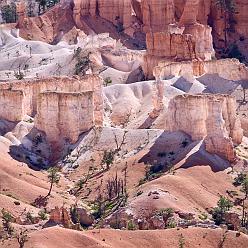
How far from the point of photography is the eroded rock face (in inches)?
3076

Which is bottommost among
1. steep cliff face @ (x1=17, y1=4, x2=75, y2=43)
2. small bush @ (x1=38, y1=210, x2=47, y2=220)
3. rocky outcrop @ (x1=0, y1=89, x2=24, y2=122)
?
steep cliff face @ (x1=17, y1=4, x2=75, y2=43)

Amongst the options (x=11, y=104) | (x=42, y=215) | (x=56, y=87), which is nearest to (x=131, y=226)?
(x=42, y=215)

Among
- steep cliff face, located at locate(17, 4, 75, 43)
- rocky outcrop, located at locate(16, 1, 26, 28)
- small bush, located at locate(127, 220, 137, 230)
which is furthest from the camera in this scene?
rocky outcrop, located at locate(16, 1, 26, 28)

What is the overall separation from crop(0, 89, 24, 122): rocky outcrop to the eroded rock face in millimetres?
11632

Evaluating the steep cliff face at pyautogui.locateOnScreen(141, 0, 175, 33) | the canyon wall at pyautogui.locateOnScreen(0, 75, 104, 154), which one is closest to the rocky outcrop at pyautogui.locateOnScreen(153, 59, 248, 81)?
the canyon wall at pyautogui.locateOnScreen(0, 75, 104, 154)

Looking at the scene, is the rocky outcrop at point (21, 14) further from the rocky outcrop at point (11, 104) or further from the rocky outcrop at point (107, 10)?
the rocky outcrop at point (11, 104)

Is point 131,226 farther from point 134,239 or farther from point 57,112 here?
point 57,112

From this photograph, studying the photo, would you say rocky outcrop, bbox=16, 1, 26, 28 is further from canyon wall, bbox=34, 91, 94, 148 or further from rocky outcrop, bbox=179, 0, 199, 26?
canyon wall, bbox=34, 91, 94, 148

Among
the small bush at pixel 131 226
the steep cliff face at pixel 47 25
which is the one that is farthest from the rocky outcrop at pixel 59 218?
the steep cliff face at pixel 47 25

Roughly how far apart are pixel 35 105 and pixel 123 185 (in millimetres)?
16289

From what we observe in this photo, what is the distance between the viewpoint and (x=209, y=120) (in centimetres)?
7819

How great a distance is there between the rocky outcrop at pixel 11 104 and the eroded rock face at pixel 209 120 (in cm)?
1163

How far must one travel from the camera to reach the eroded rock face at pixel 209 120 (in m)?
78.1

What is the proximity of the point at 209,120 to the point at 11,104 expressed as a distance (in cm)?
1646
